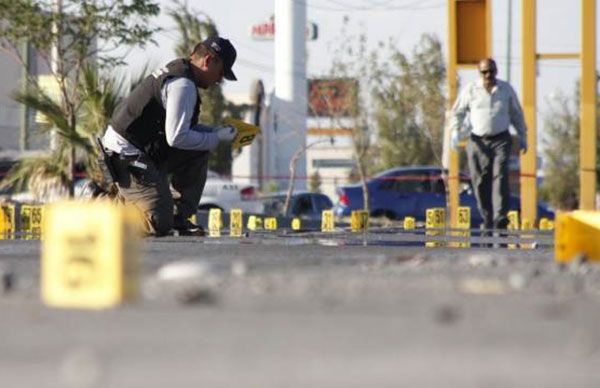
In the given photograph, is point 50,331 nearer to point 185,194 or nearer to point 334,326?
point 334,326

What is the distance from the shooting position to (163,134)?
40.4ft

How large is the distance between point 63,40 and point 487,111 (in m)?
14.6

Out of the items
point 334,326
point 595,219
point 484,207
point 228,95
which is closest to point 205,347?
point 334,326

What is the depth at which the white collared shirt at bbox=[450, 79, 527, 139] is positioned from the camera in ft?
51.8

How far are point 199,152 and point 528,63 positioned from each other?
33.6 ft

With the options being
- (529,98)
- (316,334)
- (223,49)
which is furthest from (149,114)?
(529,98)

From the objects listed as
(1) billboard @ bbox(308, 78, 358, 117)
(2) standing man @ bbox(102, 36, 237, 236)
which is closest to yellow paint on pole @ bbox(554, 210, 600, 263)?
(2) standing man @ bbox(102, 36, 237, 236)

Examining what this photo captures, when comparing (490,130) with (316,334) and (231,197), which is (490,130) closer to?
(316,334)

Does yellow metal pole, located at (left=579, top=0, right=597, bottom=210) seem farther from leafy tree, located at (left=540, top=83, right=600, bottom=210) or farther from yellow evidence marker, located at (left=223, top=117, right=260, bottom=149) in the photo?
leafy tree, located at (left=540, top=83, right=600, bottom=210)

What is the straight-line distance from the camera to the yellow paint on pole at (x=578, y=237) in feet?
24.1

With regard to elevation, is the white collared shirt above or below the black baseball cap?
below

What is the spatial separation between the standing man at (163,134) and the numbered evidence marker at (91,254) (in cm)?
697

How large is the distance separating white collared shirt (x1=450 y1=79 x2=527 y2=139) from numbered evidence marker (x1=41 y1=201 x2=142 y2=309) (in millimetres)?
11156

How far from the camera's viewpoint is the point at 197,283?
18.2ft
